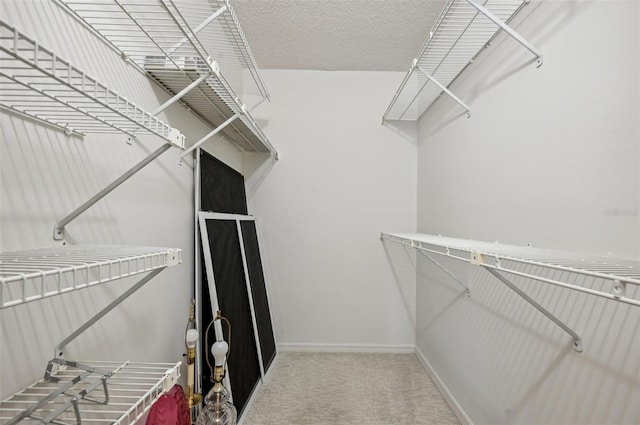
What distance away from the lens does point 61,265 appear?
543 millimetres

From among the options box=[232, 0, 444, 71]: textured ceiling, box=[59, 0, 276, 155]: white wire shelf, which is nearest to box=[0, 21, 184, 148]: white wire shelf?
box=[59, 0, 276, 155]: white wire shelf

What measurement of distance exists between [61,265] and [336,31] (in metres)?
2.12

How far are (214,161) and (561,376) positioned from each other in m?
1.97

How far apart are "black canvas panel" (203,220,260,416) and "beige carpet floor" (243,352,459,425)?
17cm

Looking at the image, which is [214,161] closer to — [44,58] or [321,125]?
[321,125]

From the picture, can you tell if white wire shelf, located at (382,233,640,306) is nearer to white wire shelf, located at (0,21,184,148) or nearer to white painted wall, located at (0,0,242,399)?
white wire shelf, located at (0,21,184,148)

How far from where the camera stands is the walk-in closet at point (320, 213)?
77 centimetres

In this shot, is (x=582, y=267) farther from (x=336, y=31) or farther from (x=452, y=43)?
(x=336, y=31)

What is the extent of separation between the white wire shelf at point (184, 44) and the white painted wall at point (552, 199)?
1240 mm

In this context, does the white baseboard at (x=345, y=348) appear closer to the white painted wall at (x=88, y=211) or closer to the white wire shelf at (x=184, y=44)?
the white painted wall at (x=88, y=211)

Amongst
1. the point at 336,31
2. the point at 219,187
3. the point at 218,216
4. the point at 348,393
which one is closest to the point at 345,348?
the point at 348,393

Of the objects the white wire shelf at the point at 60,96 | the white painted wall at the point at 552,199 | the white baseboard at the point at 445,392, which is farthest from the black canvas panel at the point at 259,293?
the white wire shelf at the point at 60,96

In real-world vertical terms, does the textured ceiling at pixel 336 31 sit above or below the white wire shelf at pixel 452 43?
above

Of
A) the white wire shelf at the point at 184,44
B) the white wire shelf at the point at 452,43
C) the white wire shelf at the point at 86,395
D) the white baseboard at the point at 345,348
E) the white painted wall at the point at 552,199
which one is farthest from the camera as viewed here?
the white baseboard at the point at 345,348
